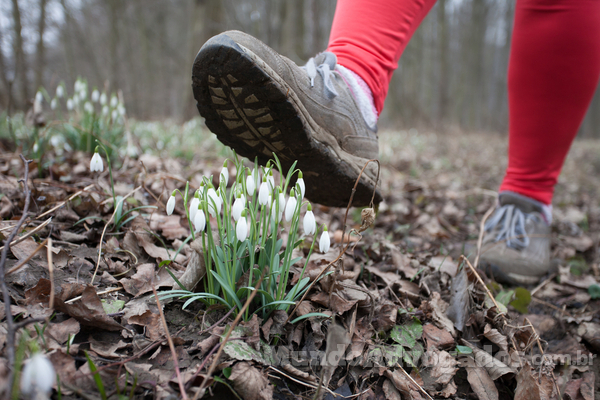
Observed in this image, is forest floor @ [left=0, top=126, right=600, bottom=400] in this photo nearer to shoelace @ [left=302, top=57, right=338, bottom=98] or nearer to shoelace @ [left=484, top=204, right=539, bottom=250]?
shoelace @ [left=484, top=204, right=539, bottom=250]

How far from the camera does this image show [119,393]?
85cm

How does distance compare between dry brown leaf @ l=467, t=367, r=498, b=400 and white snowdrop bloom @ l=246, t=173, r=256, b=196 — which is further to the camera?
dry brown leaf @ l=467, t=367, r=498, b=400

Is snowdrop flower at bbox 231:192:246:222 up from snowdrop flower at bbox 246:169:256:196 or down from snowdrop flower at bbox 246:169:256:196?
down

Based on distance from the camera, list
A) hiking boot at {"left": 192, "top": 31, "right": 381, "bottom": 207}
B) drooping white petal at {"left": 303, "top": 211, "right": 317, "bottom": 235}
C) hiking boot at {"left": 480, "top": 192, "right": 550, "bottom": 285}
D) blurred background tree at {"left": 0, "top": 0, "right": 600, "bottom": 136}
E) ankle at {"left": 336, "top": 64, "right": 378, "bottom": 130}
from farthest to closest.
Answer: blurred background tree at {"left": 0, "top": 0, "right": 600, "bottom": 136}
hiking boot at {"left": 480, "top": 192, "right": 550, "bottom": 285}
ankle at {"left": 336, "top": 64, "right": 378, "bottom": 130}
hiking boot at {"left": 192, "top": 31, "right": 381, "bottom": 207}
drooping white petal at {"left": 303, "top": 211, "right": 317, "bottom": 235}

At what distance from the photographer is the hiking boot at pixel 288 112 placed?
1207 millimetres

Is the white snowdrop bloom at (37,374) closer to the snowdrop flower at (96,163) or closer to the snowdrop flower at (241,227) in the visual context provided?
the snowdrop flower at (241,227)

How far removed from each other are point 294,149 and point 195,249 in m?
0.51

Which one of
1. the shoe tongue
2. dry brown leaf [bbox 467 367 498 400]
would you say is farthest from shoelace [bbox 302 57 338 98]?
the shoe tongue

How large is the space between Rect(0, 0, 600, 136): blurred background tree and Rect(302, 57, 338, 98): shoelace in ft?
18.2

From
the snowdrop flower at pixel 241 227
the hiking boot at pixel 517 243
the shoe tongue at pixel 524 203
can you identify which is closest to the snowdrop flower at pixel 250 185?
the snowdrop flower at pixel 241 227

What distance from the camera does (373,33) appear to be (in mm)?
1643

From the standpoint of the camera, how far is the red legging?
1.66 m

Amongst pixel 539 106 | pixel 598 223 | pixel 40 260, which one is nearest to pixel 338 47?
pixel 539 106

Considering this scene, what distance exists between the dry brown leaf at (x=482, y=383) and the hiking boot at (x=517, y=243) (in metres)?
0.88
